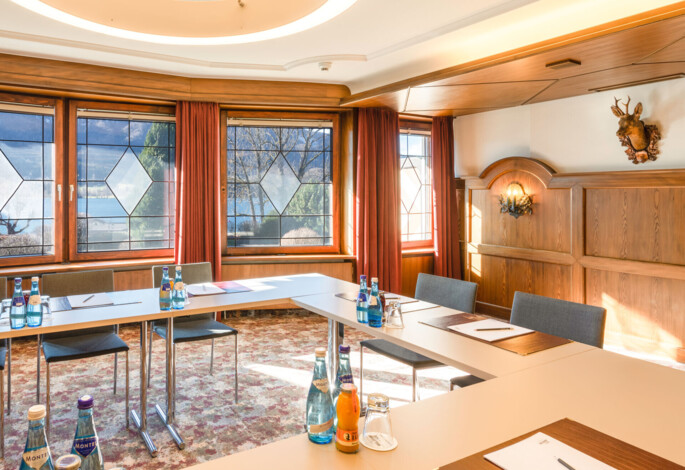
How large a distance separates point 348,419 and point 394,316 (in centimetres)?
124

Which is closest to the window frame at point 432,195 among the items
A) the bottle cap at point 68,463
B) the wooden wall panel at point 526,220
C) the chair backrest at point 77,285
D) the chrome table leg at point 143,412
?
the wooden wall panel at point 526,220

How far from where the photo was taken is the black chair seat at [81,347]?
9.24 ft

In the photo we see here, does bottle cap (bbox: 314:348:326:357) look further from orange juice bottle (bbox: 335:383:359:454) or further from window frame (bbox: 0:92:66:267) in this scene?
window frame (bbox: 0:92:66:267)

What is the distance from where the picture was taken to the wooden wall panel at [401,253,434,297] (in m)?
6.05

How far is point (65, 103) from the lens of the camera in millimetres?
4844

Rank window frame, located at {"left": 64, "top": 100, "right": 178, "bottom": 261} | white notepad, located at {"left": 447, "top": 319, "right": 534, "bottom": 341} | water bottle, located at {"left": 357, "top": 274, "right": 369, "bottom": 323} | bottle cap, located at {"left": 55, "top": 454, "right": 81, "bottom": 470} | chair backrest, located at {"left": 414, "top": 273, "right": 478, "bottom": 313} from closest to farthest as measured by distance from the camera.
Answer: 1. bottle cap, located at {"left": 55, "top": 454, "right": 81, "bottom": 470}
2. white notepad, located at {"left": 447, "top": 319, "right": 534, "bottom": 341}
3. water bottle, located at {"left": 357, "top": 274, "right": 369, "bottom": 323}
4. chair backrest, located at {"left": 414, "top": 273, "right": 478, "bottom": 313}
5. window frame, located at {"left": 64, "top": 100, "right": 178, "bottom": 261}

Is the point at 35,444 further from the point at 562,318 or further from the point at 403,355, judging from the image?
the point at 562,318

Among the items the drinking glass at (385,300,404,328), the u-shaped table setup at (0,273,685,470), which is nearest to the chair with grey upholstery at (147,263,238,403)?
the u-shaped table setup at (0,273,685,470)

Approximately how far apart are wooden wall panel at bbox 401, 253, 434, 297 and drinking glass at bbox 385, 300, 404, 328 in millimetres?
3585

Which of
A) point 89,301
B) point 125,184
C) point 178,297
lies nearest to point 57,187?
point 125,184

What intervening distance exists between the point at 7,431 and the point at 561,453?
9.99ft

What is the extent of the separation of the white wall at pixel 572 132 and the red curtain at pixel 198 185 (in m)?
3.11

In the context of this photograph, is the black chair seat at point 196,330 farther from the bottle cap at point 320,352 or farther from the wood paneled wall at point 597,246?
the wood paneled wall at point 597,246

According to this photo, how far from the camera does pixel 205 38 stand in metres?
3.83
